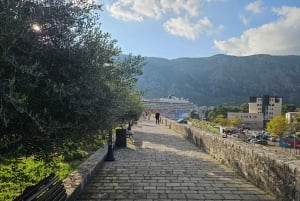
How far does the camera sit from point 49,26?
3.71 meters

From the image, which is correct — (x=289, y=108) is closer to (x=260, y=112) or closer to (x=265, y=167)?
(x=260, y=112)

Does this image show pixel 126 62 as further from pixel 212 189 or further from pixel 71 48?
pixel 71 48

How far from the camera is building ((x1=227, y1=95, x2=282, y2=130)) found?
414ft

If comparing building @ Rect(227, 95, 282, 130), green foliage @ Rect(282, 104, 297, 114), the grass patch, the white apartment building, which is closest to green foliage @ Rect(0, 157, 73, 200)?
the grass patch

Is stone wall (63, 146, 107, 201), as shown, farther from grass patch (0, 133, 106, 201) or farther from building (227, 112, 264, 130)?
building (227, 112, 264, 130)

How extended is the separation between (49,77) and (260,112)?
141m

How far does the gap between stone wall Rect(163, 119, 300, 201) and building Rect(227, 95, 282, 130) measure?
114 metres

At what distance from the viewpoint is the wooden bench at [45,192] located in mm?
3472

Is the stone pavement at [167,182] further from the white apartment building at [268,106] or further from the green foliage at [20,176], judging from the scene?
the white apartment building at [268,106]

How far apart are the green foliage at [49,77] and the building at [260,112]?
119355 mm

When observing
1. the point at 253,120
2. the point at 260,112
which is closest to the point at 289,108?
the point at 260,112

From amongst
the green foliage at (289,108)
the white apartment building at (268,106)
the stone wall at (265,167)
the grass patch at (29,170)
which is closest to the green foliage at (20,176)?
the grass patch at (29,170)

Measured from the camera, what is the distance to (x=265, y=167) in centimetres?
623

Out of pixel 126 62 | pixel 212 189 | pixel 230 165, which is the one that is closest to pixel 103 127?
pixel 212 189
